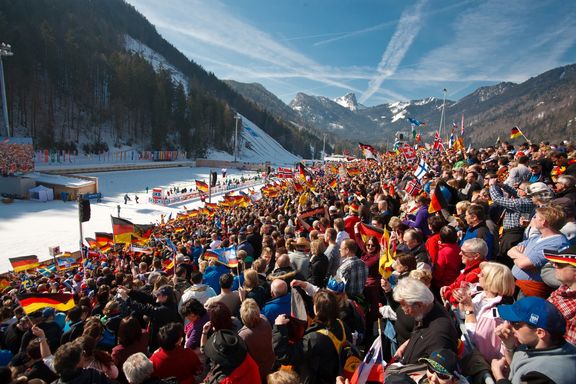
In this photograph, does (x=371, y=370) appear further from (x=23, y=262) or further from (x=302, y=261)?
(x=23, y=262)

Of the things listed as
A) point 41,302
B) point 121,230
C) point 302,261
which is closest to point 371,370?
point 302,261

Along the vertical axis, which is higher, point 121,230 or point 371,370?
point 371,370

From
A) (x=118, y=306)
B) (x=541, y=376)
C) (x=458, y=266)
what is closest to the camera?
(x=541, y=376)

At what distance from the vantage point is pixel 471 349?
2494 millimetres

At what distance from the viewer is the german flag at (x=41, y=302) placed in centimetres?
503

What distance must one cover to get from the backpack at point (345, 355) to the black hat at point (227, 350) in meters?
0.64

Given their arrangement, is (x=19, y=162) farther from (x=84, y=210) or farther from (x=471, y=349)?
(x=471, y=349)

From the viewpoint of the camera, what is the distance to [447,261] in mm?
3879

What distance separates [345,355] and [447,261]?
1.97m

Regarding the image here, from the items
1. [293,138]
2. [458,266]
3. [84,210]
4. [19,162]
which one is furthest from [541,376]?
[293,138]

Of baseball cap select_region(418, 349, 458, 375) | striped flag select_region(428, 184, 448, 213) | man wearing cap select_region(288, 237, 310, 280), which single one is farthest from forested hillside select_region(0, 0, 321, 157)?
baseball cap select_region(418, 349, 458, 375)

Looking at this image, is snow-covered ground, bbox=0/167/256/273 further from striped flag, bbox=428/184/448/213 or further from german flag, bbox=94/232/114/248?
striped flag, bbox=428/184/448/213

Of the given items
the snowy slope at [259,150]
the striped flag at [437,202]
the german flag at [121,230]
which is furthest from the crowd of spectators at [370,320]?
the snowy slope at [259,150]

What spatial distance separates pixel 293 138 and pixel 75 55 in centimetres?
8006
